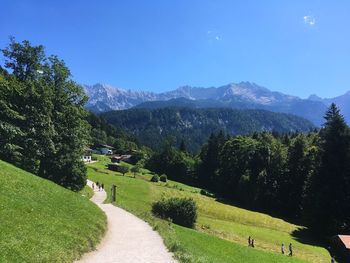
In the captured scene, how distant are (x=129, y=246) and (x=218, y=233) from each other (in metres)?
26.9

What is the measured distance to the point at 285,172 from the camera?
103 meters

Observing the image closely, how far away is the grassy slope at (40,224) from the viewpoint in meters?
17.6

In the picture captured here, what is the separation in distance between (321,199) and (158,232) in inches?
1830

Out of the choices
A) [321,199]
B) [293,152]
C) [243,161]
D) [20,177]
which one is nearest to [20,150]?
[20,177]

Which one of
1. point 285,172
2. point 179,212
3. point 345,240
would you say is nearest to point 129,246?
point 179,212

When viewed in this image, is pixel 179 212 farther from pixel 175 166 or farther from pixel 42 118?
pixel 175 166

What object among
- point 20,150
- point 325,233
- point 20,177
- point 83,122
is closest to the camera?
point 20,177

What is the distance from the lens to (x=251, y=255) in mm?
37188

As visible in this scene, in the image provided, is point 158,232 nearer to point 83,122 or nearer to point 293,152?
point 83,122

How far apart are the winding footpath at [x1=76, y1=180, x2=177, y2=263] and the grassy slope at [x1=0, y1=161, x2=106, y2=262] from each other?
71 centimetres

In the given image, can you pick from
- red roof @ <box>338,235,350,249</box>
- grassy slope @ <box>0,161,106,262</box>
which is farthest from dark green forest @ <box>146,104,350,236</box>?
grassy slope @ <box>0,161,106,262</box>

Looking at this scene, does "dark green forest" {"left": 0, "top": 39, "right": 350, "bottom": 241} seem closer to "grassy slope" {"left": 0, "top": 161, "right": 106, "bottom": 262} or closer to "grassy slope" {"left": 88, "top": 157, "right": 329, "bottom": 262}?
"grassy slope" {"left": 88, "top": 157, "right": 329, "bottom": 262}

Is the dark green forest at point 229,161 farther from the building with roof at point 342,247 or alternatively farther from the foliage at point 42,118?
the building with roof at point 342,247

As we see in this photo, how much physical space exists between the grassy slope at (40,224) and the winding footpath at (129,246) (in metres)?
0.71
